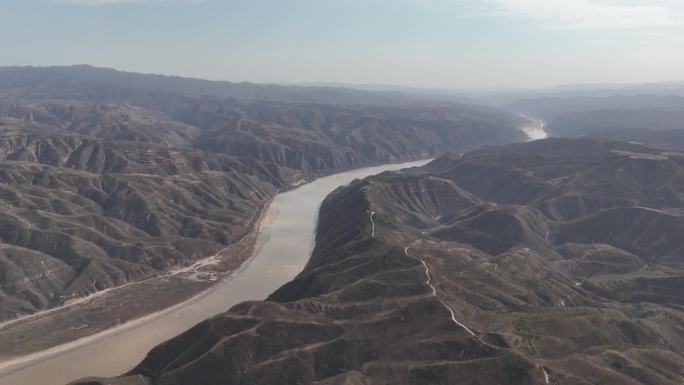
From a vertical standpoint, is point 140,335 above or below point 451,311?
below

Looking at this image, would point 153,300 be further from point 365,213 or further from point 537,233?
point 537,233

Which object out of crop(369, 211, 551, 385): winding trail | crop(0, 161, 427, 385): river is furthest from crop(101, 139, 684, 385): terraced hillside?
crop(0, 161, 427, 385): river

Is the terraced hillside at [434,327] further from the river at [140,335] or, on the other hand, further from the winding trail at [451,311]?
the river at [140,335]

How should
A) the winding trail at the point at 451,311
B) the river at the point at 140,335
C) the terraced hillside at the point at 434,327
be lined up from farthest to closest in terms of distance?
1. the river at the point at 140,335
2. the terraced hillside at the point at 434,327
3. the winding trail at the point at 451,311

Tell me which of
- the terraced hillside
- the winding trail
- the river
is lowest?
the river

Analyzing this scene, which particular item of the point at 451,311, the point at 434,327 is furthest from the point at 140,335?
the point at 451,311

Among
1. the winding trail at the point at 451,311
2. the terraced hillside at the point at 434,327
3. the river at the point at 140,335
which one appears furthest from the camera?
the river at the point at 140,335

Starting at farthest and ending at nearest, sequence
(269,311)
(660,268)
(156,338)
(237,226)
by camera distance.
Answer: (237,226)
(660,268)
(156,338)
(269,311)

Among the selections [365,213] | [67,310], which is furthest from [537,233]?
[67,310]

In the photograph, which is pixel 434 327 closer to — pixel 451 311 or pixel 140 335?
pixel 451 311

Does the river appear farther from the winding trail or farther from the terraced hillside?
the winding trail

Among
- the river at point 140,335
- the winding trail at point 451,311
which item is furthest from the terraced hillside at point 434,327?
the river at point 140,335
